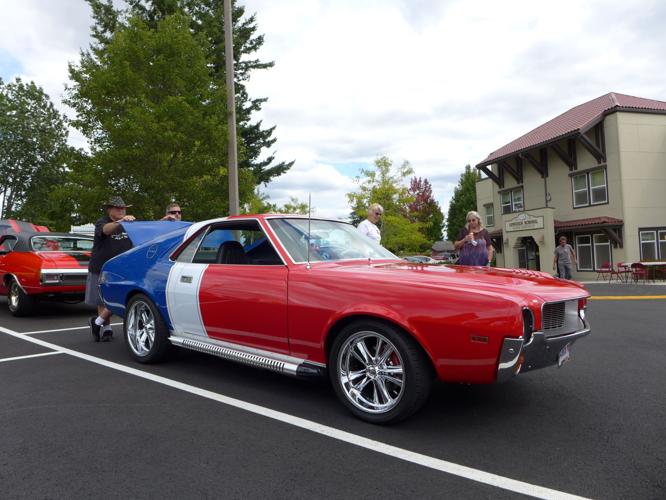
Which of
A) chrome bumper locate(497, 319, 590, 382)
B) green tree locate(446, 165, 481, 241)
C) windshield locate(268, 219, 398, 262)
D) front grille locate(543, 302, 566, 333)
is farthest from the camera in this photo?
green tree locate(446, 165, 481, 241)

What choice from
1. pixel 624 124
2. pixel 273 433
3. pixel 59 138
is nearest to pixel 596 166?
pixel 624 124

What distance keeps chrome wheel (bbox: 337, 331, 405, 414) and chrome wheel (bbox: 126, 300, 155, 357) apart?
247 cm

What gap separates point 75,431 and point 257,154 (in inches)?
1084

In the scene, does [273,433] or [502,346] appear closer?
[502,346]

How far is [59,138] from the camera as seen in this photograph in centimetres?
4350

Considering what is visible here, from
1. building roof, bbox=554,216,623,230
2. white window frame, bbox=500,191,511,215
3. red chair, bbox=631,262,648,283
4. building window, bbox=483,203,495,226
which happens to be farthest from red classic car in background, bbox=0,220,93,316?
building window, bbox=483,203,495,226

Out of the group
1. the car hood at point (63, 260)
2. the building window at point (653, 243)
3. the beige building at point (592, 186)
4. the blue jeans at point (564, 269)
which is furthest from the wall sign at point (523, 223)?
the car hood at point (63, 260)

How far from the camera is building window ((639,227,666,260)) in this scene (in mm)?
22719

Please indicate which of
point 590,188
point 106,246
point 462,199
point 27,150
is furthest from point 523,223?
point 27,150

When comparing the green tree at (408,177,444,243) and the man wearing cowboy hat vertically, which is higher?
the green tree at (408,177,444,243)

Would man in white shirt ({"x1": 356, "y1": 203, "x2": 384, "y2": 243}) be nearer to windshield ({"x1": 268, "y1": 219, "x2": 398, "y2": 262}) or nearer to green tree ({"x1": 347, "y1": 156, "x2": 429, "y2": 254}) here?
windshield ({"x1": 268, "y1": 219, "x2": 398, "y2": 262})

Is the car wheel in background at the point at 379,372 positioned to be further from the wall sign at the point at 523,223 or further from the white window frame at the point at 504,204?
the white window frame at the point at 504,204

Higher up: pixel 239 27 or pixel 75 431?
pixel 239 27

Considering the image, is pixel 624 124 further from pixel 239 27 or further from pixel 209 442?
pixel 209 442
